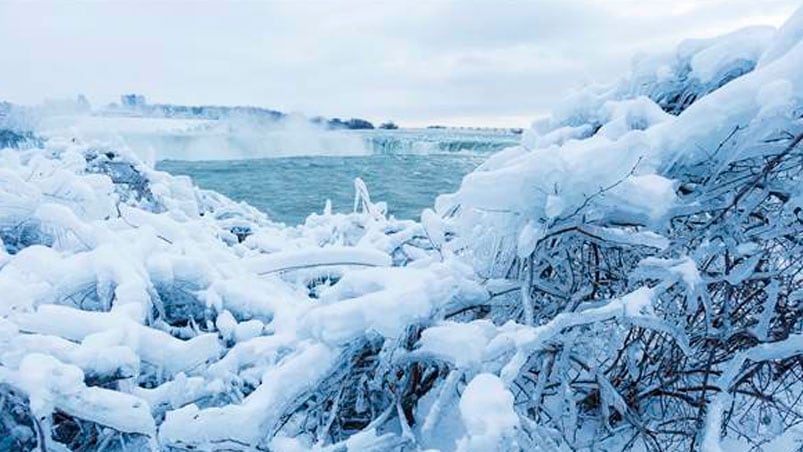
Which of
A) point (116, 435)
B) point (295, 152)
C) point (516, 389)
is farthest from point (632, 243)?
point (295, 152)

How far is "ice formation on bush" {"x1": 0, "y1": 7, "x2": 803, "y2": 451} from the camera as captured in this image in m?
1.45

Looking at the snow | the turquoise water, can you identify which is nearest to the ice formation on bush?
the snow

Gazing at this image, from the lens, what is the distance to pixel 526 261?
169 centimetres

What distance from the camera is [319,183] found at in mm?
15695

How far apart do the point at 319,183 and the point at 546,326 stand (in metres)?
14.6

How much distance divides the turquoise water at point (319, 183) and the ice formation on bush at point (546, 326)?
6.29 meters

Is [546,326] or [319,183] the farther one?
[319,183]

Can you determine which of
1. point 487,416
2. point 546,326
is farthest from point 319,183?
point 487,416

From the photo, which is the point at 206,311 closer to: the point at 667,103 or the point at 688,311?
the point at 688,311

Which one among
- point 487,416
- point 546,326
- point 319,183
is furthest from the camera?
point 319,183

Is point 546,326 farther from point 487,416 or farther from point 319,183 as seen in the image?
point 319,183

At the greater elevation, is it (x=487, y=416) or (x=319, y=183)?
(x=487, y=416)

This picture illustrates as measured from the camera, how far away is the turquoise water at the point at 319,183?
38.0 feet

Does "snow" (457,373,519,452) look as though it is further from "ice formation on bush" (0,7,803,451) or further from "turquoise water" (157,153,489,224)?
"turquoise water" (157,153,489,224)
